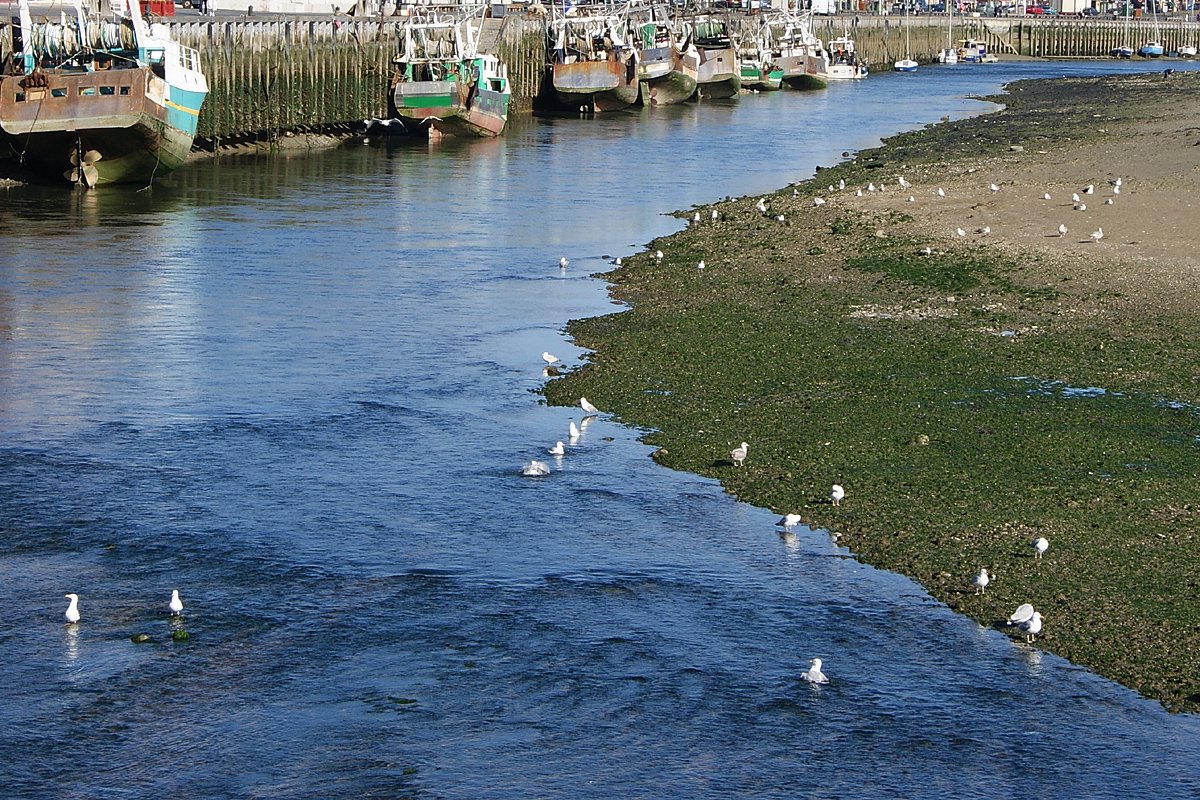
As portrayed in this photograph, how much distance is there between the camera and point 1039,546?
42.2 ft

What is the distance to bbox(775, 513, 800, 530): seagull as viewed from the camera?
45.8 feet

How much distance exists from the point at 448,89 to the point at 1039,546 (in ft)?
142

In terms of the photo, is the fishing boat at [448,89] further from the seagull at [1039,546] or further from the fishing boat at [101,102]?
the seagull at [1039,546]

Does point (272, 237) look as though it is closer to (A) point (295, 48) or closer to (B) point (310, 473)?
(B) point (310, 473)

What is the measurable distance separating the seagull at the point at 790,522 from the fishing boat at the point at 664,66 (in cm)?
5966

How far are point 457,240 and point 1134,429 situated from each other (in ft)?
58.6

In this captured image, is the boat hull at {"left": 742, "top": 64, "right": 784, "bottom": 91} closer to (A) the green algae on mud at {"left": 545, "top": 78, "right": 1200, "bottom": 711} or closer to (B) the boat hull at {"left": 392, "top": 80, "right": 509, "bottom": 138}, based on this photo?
(B) the boat hull at {"left": 392, "top": 80, "right": 509, "bottom": 138}

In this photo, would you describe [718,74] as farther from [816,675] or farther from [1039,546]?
[816,675]

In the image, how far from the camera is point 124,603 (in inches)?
488

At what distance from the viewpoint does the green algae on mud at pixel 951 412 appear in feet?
41.1

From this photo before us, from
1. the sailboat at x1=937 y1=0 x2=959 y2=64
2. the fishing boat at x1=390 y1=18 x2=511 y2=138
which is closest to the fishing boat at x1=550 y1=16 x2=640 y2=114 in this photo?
the fishing boat at x1=390 y1=18 x2=511 y2=138

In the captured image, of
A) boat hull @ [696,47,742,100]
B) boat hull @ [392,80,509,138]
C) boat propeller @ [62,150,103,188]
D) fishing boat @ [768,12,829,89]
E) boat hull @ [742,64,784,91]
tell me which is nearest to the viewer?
boat propeller @ [62,150,103,188]

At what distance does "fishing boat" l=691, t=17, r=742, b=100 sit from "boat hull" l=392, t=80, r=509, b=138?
85.6 ft

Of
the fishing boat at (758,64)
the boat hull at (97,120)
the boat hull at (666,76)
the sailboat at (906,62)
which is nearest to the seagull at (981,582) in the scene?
the boat hull at (97,120)
